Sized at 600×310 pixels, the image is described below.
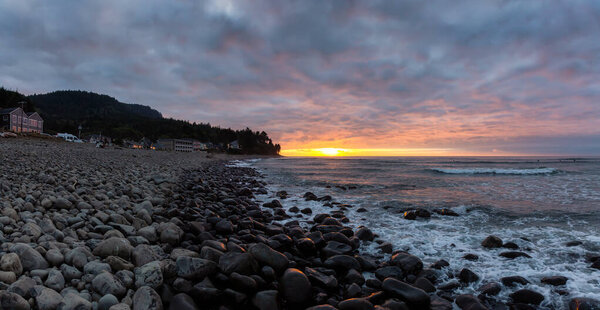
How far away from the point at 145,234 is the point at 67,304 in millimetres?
2245

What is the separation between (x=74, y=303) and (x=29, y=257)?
1.12 meters

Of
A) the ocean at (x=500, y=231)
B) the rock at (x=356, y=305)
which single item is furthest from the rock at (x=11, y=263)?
the ocean at (x=500, y=231)

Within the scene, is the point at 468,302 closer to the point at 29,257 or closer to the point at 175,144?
the point at 29,257

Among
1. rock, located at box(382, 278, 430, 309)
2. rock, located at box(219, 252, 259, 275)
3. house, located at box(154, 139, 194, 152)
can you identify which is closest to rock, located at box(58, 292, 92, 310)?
rock, located at box(219, 252, 259, 275)

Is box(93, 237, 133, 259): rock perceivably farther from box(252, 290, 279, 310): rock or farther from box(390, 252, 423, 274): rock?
box(390, 252, 423, 274): rock

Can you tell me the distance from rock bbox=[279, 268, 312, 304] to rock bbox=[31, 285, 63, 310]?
245 cm

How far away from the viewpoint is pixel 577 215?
8.59 meters

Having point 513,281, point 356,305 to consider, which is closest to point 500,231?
point 513,281

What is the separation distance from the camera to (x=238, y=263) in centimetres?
380

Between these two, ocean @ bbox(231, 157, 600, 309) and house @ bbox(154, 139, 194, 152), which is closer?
ocean @ bbox(231, 157, 600, 309)

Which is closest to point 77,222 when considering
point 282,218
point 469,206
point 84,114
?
point 282,218

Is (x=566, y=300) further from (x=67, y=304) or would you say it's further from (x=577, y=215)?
(x=577, y=215)

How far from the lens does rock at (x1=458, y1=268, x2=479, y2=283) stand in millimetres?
4301

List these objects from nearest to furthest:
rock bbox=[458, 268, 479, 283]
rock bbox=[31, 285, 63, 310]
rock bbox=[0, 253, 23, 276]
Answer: rock bbox=[31, 285, 63, 310], rock bbox=[0, 253, 23, 276], rock bbox=[458, 268, 479, 283]
